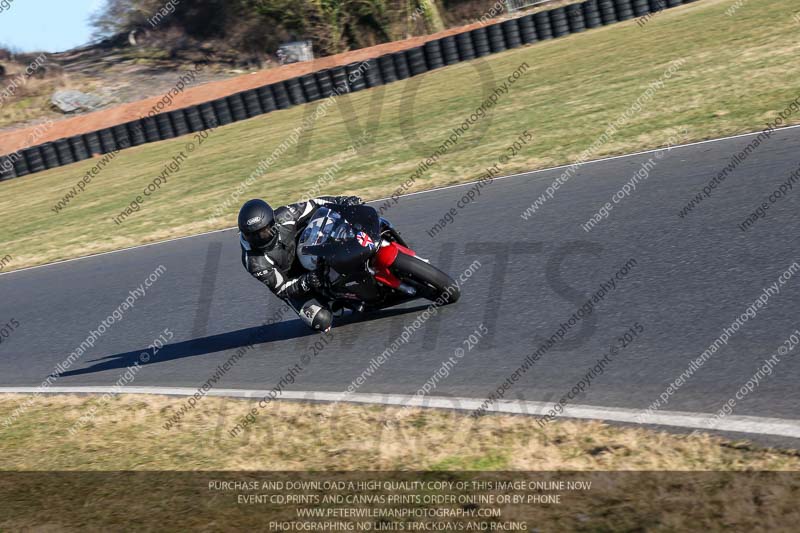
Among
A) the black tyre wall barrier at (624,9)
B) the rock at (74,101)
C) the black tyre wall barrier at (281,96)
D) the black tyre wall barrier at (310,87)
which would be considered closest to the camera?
the black tyre wall barrier at (624,9)

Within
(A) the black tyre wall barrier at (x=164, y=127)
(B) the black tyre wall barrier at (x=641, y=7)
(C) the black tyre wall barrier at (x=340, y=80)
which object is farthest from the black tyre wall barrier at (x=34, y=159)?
(B) the black tyre wall barrier at (x=641, y=7)

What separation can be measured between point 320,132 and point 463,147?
6358mm

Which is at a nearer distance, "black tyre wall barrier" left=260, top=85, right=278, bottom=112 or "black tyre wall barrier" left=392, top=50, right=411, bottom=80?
"black tyre wall barrier" left=392, top=50, right=411, bottom=80

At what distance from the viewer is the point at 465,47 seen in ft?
79.9

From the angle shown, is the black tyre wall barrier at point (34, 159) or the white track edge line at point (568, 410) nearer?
the white track edge line at point (568, 410)

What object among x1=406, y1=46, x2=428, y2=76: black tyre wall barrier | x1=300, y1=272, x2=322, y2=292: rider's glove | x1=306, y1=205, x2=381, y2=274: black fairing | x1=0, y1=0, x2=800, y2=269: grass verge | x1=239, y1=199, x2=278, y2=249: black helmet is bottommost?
x1=0, y1=0, x2=800, y2=269: grass verge

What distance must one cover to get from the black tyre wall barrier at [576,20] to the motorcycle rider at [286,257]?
17883mm

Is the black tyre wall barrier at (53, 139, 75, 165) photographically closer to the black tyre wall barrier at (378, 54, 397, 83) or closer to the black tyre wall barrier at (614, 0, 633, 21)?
the black tyre wall barrier at (378, 54, 397, 83)

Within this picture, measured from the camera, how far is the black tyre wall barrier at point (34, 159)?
25.9 metres

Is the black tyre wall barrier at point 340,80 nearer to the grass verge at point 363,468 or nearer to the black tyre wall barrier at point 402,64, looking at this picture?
the black tyre wall barrier at point 402,64

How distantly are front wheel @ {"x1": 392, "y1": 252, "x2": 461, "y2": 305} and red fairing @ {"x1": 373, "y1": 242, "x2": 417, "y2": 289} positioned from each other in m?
0.05

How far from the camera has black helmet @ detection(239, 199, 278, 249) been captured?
7.19m

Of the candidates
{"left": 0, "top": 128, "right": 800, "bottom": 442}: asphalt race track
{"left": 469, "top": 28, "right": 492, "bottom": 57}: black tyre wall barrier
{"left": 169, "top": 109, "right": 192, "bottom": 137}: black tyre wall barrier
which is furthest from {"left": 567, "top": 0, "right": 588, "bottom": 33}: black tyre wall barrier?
{"left": 0, "top": 128, "right": 800, "bottom": 442}: asphalt race track

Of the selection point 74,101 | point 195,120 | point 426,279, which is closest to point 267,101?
point 195,120
